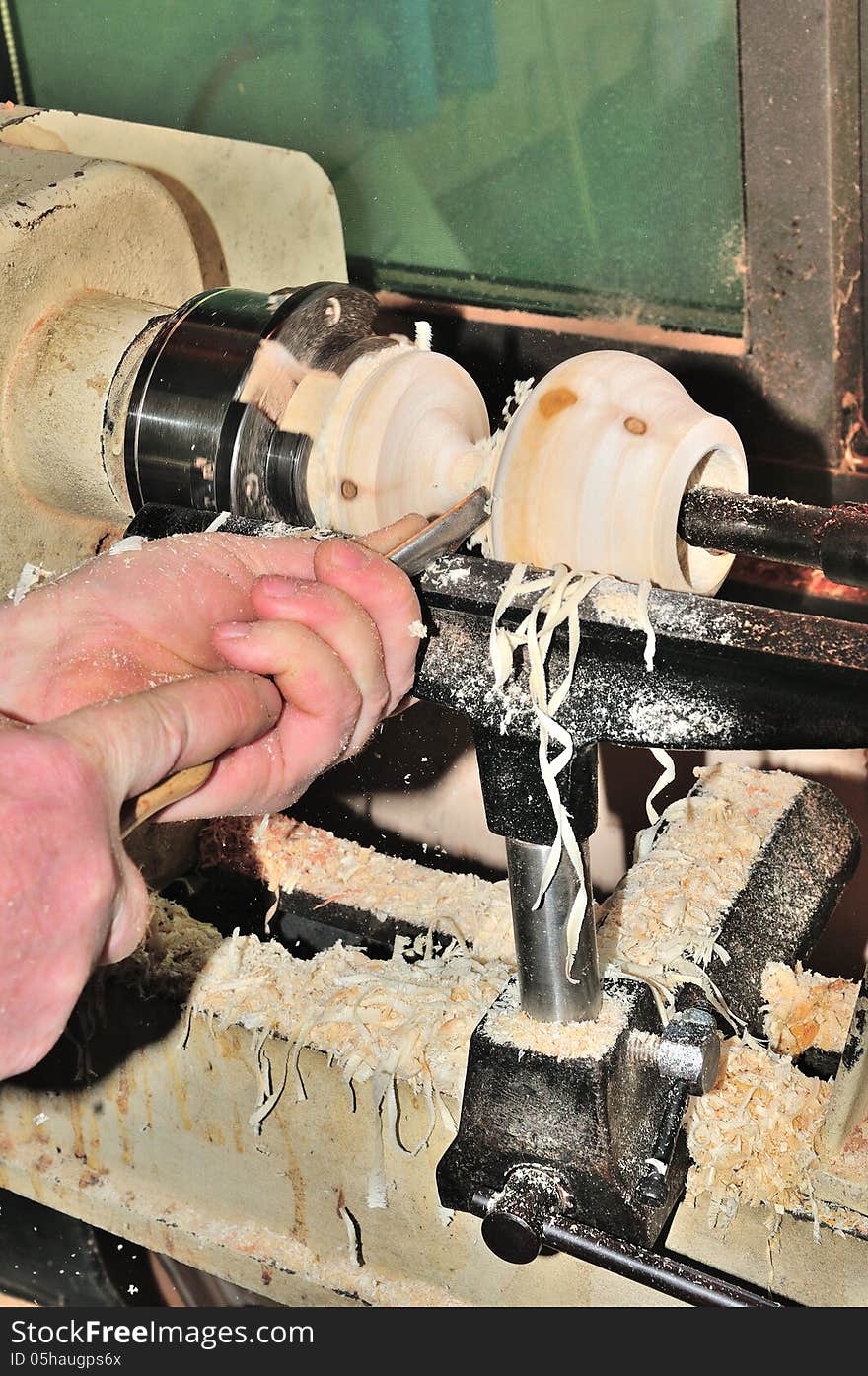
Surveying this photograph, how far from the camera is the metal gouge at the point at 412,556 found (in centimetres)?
83

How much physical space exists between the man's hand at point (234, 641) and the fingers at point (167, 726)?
3 centimetres

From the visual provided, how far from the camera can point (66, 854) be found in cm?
73

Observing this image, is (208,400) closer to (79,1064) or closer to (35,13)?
(79,1064)

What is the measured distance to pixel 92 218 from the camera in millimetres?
1392

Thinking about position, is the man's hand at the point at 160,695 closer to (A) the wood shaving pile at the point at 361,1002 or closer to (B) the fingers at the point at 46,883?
(B) the fingers at the point at 46,883

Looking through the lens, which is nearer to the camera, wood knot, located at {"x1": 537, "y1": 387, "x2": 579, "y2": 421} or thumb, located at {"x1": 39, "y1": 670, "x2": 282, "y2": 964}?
thumb, located at {"x1": 39, "y1": 670, "x2": 282, "y2": 964}

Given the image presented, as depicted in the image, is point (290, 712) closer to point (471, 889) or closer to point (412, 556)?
point (412, 556)

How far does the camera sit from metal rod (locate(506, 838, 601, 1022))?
3.13 feet

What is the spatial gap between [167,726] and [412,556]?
10.5 inches

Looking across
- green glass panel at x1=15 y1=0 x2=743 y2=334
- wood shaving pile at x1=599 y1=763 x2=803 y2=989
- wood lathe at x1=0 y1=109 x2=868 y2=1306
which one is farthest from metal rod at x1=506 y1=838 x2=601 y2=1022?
green glass panel at x1=15 y1=0 x2=743 y2=334

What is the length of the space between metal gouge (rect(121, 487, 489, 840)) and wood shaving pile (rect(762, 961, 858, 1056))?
0.45 m

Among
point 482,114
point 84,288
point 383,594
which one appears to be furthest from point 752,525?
point 482,114

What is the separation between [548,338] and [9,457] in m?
0.75

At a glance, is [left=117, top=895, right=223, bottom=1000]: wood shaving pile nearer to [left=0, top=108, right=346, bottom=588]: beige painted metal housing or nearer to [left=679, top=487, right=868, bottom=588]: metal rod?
[left=0, top=108, right=346, bottom=588]: beige painted metal housing
